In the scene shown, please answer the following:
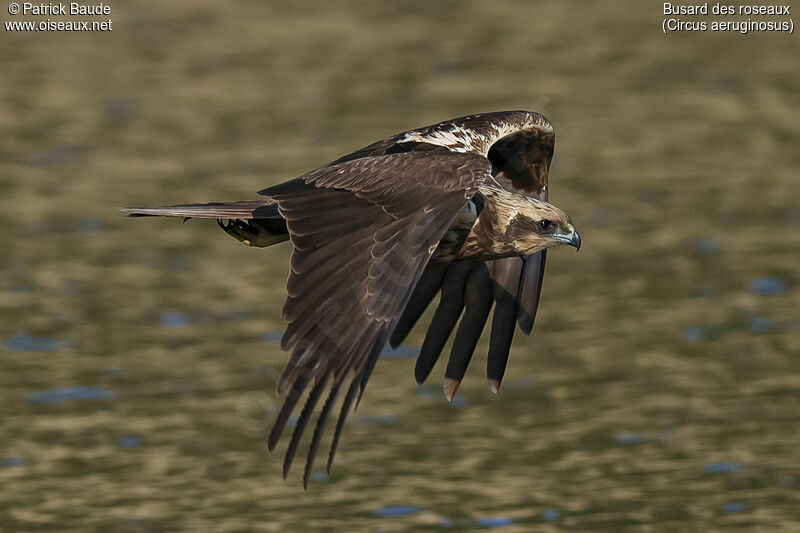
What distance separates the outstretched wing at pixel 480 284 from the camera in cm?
1027

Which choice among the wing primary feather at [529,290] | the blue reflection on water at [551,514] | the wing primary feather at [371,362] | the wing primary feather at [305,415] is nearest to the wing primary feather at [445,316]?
the wing primary feather at [529,290]

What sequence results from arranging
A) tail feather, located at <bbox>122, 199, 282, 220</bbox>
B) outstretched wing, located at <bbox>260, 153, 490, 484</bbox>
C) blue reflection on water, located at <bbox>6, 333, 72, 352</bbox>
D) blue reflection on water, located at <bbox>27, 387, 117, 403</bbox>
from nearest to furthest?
outstretched wing, located at <bbox>260, 153, 490, 484</bbox> < tail feather, located at <bbox>122, 199, 282, 220</bbox> < blue reflection on water, located at <bbox>27, 387, 117, 403</bbox> < blue reflection on water, located at <bbox>6, 333, 72, 352</bbox>

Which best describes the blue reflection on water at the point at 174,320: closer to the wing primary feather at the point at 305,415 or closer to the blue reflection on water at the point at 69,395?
the blue reflection on water at the point at 69,395

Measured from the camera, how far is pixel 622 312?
15.7 metres

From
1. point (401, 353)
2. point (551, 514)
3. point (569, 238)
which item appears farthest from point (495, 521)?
point (401, 353)

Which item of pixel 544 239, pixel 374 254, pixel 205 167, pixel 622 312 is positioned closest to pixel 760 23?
pixel 205 167

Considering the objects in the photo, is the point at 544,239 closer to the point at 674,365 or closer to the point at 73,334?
the point at 674,365

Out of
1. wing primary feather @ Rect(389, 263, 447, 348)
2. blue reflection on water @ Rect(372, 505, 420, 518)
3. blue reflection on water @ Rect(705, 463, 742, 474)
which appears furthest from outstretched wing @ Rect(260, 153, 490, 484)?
blue reflection on water @ Rect(705, 463, 742, 474)

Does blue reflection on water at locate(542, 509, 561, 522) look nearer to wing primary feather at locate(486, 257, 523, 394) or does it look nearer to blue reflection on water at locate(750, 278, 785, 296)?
wing primary feather at locate(486, 257, 523, 394)

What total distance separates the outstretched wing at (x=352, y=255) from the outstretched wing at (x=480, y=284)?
4.01 feet

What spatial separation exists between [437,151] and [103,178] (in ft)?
38.4

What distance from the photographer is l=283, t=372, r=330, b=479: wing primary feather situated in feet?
24.5

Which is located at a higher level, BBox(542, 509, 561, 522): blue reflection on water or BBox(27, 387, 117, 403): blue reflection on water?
BBox(27, 387, 117, 403): blue reflection on water

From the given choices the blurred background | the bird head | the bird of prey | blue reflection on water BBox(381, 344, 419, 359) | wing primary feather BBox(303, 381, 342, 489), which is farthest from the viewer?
blue reflection on water BBox(381, 344, 419, 359)
